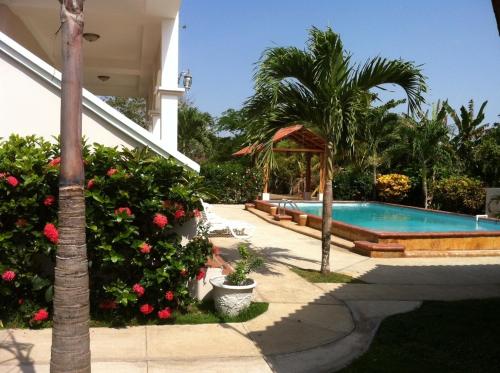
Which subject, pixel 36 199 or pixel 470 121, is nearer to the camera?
pixel 36 199

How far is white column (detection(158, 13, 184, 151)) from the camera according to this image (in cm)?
816

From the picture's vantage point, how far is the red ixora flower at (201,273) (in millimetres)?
6569

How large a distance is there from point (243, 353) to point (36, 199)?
302 centimetres

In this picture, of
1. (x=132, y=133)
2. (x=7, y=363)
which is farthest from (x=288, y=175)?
(x=7, y=363)

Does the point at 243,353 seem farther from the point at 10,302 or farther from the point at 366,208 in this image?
the point at 366,208

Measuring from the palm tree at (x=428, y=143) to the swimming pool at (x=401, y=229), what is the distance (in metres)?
2.05

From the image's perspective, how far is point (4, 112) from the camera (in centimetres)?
677

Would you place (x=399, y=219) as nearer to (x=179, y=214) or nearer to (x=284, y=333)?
(x=284, y=333)

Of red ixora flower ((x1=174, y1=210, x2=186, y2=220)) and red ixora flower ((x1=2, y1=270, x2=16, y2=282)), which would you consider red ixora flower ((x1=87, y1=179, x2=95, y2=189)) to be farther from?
red ixora flower ((x1=2, y1=270, x2=16, y2=282))

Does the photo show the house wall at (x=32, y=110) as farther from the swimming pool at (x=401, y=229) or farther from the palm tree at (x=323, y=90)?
the swimming pool at (x=401, y=229)

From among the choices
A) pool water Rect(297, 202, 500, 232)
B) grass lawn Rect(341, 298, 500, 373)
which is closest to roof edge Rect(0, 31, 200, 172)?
grass lawn Rect(341, 298, 500, 373)

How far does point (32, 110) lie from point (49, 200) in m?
1.73

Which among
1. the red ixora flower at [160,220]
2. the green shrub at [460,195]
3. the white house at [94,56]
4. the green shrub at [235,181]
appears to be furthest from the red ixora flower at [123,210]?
the green shrub at [235,181]

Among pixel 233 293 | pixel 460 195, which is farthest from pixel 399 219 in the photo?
pixel 233 293
